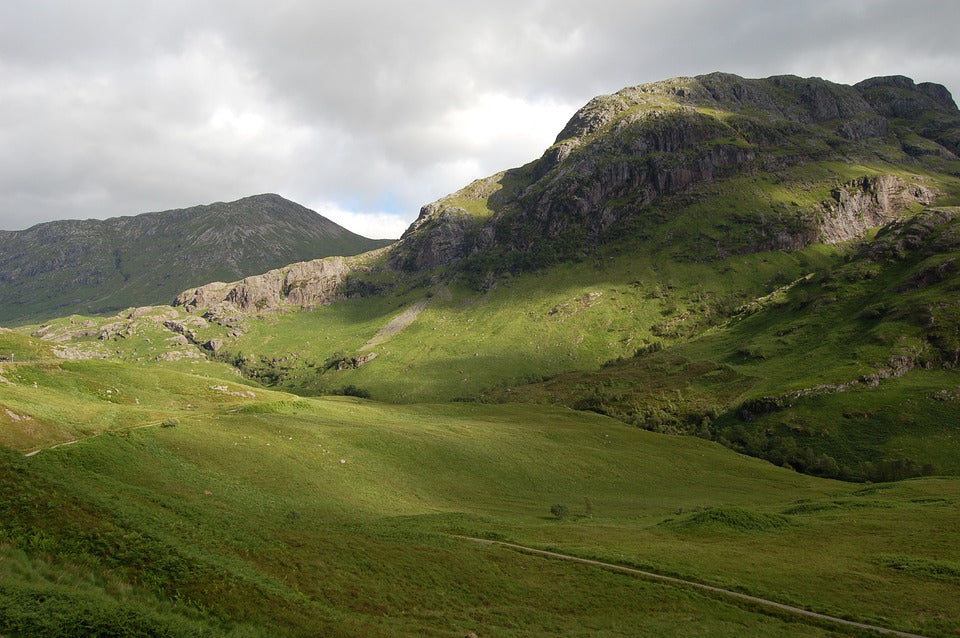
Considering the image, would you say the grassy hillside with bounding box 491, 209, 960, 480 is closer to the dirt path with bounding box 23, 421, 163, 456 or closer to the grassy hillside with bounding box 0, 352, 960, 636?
the grassy hillside with bounding box 0, 352, 960, 636

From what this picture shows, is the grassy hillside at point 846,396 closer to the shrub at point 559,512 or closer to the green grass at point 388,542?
the green grass at point 388,542

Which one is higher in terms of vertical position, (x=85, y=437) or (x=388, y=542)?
(x=85, y=437)

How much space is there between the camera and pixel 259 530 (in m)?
34.4

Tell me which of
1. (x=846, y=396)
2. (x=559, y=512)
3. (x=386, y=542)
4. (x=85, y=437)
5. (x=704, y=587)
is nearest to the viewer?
(x=704, y=587)

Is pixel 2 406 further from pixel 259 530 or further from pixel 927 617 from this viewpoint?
pixel 927 617

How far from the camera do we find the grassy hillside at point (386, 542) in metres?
22.2

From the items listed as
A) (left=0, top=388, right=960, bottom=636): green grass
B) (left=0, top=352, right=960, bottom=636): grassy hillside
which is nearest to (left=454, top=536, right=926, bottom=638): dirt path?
(left=0, top=352, right=960, bottom=636): grassy hillside

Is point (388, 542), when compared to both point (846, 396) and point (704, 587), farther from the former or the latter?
point (846, 396)

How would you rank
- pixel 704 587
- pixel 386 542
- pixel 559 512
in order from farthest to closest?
pixel 559 512, pixel 386 542, pixel 704 587

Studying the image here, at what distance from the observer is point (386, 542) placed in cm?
3750

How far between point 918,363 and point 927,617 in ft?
560

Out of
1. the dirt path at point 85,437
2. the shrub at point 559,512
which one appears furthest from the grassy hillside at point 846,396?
Result: the dirt path at point 85,437

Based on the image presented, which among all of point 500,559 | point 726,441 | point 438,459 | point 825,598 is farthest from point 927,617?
point 726,441

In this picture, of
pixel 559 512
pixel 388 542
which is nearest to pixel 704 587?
pixel 388 542
